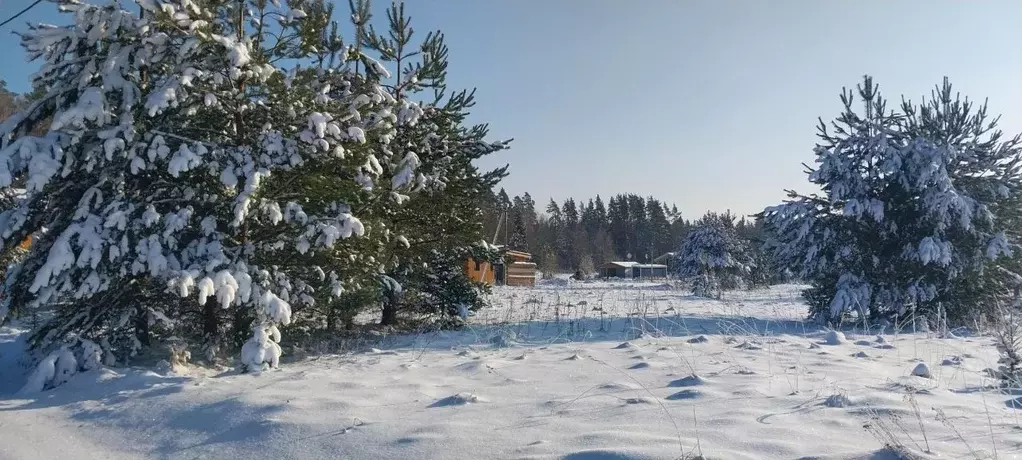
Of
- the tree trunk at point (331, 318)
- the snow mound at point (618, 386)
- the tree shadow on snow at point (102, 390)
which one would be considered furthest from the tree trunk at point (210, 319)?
the snow mound at point (618, 386)

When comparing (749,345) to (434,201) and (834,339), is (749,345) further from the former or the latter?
(434,201)

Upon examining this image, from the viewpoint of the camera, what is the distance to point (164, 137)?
22.5 ft

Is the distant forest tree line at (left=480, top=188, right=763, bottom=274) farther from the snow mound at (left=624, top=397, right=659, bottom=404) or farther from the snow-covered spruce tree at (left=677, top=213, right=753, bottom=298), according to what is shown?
the snow mound at (left=624, top=397, right=659, bottom=404)

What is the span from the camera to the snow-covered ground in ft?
11.7

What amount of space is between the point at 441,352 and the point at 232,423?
12.4 ft

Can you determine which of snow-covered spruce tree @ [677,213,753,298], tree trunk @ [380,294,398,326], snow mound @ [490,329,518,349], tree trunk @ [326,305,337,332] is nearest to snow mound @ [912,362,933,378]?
snow mound @ [490,329,518,349]

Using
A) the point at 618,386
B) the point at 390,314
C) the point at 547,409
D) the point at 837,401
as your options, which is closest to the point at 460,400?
the point at 547,409

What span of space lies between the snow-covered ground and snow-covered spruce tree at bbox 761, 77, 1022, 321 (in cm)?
526

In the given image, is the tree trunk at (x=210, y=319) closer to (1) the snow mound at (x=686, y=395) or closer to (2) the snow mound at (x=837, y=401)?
(1) the snow mound at (x=686, y=395)

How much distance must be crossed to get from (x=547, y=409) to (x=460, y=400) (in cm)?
77

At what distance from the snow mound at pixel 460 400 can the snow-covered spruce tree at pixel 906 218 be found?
9658 mm

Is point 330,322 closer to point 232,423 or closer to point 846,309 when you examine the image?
point 232,423

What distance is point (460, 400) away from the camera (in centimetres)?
479

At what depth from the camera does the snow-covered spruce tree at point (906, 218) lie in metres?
11.8
